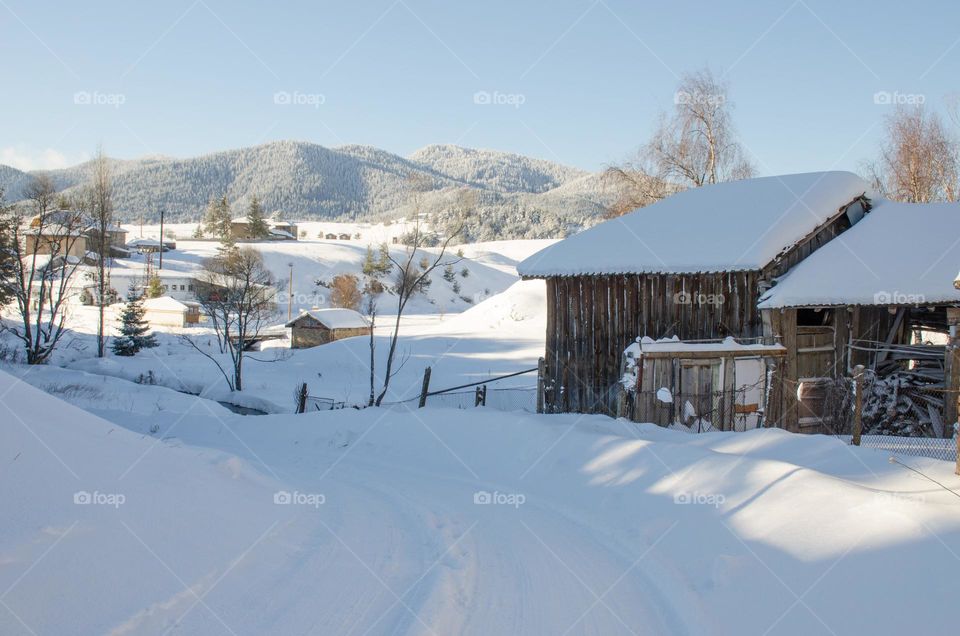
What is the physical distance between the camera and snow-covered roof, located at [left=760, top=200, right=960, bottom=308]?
40.4ft

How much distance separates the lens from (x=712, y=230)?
599 inches

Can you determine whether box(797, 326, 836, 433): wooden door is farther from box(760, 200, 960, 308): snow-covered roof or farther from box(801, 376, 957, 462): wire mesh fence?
box(760, 200, 960, 308): snow-covered roof

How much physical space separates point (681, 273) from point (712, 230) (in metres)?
1.84

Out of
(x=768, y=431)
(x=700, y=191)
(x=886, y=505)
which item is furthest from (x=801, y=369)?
(x=886, y=505)

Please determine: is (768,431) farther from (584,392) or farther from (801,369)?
(584,392)

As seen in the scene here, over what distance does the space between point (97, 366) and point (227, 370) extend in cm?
593

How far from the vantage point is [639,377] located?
44.7ft

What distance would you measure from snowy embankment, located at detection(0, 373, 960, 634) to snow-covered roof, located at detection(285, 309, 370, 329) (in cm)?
3568

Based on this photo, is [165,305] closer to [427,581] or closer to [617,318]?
[617,318]

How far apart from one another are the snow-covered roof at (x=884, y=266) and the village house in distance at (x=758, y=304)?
0.03 metres

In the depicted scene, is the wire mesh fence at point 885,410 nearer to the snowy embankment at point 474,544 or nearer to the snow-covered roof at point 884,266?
the snow-covered roof at point 884,266

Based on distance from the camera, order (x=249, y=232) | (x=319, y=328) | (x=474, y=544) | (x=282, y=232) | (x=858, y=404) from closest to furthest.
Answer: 1. (x=474, y=544)
2. (x=858, y=404)
3. (x=319, y=328)
4. (x=249, y=232)
5. (x=282, y=232)

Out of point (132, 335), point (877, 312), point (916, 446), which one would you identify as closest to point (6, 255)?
point (132, 335)

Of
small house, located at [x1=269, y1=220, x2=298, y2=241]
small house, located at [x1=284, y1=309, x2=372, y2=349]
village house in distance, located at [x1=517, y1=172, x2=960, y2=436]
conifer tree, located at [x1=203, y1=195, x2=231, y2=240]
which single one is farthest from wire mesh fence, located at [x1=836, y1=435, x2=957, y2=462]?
small house, located at [x1=269, y1=220, x2=298, y2=241]
